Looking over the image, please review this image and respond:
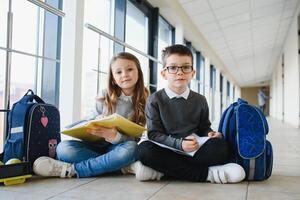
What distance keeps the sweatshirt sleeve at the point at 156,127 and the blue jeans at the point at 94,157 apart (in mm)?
140

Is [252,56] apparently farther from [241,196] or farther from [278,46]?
[241,196]

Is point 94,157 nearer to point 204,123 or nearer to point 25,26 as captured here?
point 204,123

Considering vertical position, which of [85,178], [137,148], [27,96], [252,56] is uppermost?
[252,56]

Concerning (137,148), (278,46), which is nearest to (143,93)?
(137,148)

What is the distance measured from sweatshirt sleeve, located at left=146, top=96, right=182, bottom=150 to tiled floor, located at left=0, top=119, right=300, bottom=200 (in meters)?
0.18

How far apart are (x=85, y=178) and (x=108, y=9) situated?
1.99 m

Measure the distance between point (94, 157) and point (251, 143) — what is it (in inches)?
28.9

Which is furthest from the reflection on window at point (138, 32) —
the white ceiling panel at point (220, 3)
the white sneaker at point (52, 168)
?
the white sneaker at point (52, 168)

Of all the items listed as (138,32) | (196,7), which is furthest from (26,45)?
(196,7)

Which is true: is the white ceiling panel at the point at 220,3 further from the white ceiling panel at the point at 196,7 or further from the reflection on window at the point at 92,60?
the reflection on window at the point at 92,60

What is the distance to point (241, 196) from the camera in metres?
1.16

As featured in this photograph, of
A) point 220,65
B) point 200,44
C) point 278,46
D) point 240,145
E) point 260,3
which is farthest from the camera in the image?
point 220,65

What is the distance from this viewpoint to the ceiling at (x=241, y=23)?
185 inches

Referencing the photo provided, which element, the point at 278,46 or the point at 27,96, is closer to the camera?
the point at 27,96
